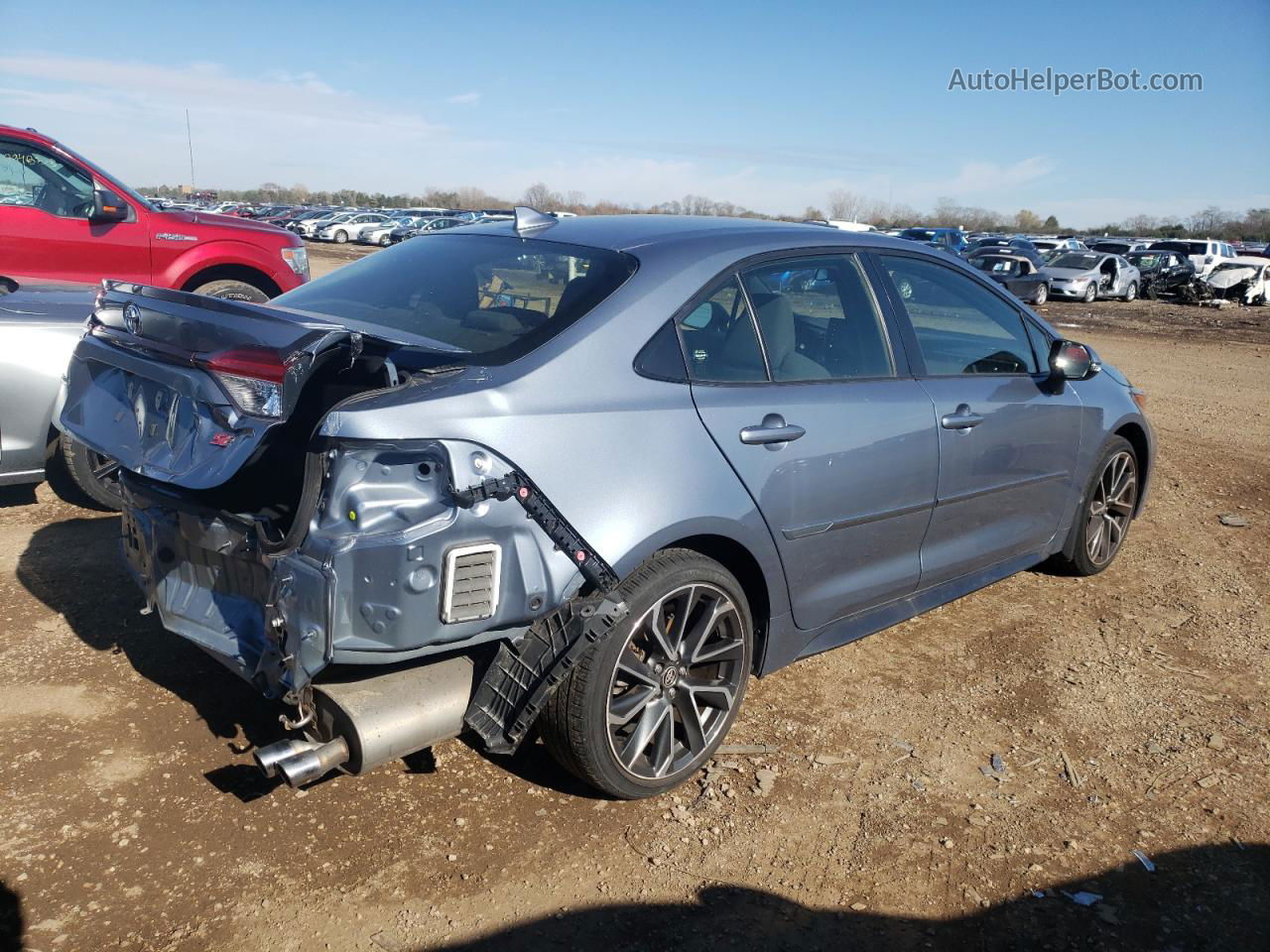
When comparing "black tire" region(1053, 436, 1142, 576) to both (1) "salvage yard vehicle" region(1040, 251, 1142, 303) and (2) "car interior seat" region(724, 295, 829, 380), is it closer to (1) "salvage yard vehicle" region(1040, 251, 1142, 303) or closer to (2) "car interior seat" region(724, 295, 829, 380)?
(2) "car interior seat" region(724, 295, 829, 380)

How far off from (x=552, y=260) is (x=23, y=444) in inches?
126

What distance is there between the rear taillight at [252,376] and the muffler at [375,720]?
2.57 feet

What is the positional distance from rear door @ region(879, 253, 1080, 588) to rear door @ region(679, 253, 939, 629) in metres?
0.16

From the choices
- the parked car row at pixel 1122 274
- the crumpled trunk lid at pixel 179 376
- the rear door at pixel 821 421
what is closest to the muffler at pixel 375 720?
the crumpled trunk lid at pixel 179 376

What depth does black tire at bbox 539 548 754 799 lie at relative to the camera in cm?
294

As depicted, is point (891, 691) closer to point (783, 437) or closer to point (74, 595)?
point (783, 437)

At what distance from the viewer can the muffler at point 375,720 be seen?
2648 millimetres

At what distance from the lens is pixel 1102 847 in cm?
313

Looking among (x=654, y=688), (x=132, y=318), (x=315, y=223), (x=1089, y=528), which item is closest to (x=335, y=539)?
(x=654, y=688)

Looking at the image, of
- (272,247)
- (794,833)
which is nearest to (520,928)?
(794,833)

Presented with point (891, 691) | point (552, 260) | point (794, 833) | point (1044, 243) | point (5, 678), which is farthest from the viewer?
point (1044, 243)

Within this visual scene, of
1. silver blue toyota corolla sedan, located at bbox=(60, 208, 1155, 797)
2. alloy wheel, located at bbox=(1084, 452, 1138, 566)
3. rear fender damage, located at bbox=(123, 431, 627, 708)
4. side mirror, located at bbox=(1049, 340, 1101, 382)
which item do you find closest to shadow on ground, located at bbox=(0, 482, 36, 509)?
silver blue toyota corolla sedan, located at bbox=(60, 208, 1155, 797)

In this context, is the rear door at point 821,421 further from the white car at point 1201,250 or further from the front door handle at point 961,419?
the white car at point 1201,250

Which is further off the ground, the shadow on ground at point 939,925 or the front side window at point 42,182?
the front side window at point 42,182
